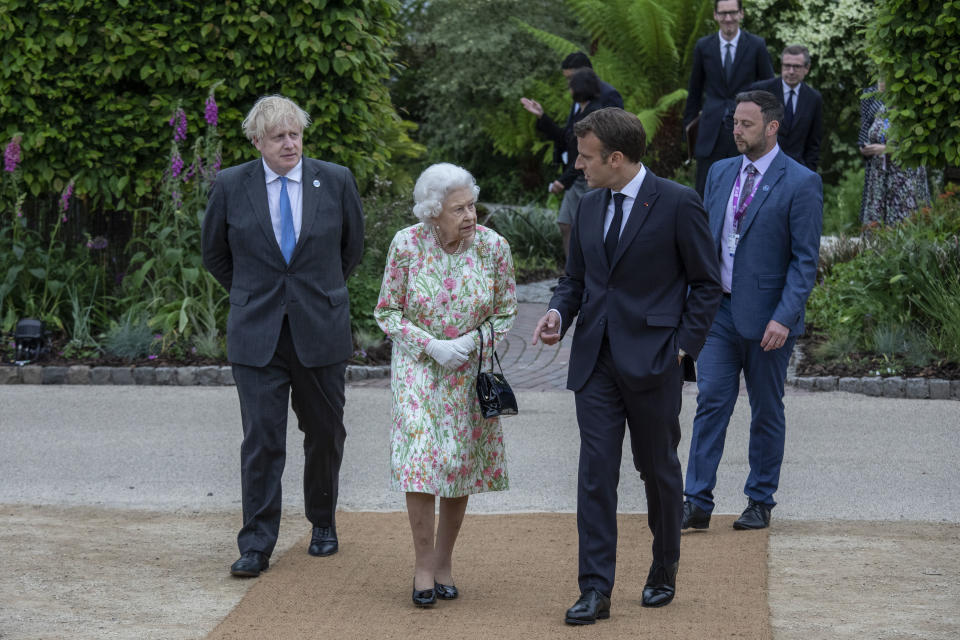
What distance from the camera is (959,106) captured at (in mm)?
10047

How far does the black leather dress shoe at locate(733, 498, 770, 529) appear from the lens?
20.4 feet

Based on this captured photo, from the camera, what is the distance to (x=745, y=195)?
20.6ft

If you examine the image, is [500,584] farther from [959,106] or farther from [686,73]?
[686,73]

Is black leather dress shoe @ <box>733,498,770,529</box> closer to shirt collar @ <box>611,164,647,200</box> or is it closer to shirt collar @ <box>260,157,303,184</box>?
shirt collar @ <box>611,164,647,200</box>

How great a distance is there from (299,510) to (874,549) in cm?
282

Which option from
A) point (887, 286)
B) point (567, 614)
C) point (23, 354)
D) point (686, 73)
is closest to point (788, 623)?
point (567, 614)

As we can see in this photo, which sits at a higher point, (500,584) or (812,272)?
(812,272)

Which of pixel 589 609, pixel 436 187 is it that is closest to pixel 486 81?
pixel 436 187

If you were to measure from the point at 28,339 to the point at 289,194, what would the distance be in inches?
221

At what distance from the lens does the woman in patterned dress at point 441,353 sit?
17.0ft

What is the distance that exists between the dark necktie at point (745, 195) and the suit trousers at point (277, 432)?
1.97 m

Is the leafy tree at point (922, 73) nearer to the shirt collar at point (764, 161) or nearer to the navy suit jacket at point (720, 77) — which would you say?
the navy suit jacket at point (720, 77)

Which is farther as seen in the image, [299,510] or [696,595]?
[299,510]

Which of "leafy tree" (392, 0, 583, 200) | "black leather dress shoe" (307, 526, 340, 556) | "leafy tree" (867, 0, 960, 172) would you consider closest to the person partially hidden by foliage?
"leafy tree" (867, 0, 960, 172)
